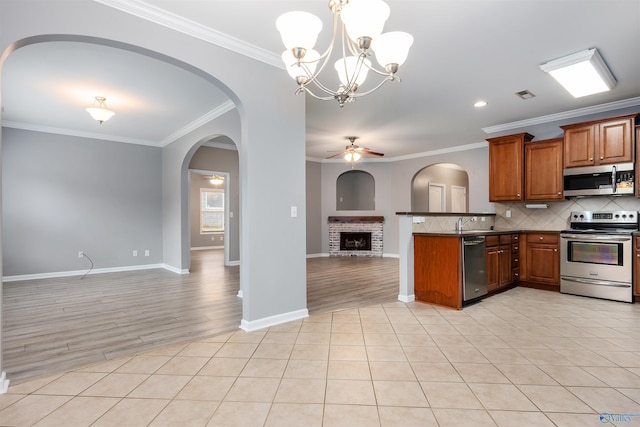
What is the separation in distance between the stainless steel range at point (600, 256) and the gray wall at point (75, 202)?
24.3ft

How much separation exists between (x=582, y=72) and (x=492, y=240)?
2.17 meters

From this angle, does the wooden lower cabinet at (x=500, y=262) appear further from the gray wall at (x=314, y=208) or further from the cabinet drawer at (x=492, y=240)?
the gray wall at (x=314, y=208)

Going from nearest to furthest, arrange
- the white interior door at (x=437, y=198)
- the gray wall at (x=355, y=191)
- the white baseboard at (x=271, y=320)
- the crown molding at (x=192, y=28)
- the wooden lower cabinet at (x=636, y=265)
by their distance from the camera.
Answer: the crown molding at (x=192, y=28)
the white baseboard at (x=271, y=320)
the wooden lower cabinet at (x=636, y=265)
the white interior door at (x=437, y=198)
the gray wall at (x=355, y=191)

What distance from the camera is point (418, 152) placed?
313 inches

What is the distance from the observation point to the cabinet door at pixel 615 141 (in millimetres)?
4105

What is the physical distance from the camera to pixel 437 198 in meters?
9.68

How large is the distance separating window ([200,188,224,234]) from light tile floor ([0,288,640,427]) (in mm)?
8514

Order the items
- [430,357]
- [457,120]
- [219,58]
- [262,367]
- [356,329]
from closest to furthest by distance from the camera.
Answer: [262,367] → [430,357] → [219,58] → [356,329] → [457,120]

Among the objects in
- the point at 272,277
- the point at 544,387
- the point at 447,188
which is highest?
the point at 447,188

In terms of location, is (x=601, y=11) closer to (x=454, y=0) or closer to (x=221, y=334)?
(x=454, y=0)

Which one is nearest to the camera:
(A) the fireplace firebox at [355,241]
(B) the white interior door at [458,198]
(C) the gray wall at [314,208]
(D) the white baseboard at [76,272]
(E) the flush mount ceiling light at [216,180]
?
(D) the white baseboard at [76,272]

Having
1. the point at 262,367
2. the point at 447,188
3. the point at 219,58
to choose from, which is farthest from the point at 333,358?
the point at 447,188

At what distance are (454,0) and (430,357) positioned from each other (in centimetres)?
273

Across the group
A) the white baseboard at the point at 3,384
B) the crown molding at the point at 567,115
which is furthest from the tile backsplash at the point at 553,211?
the white baseboard at the point at 3,384
